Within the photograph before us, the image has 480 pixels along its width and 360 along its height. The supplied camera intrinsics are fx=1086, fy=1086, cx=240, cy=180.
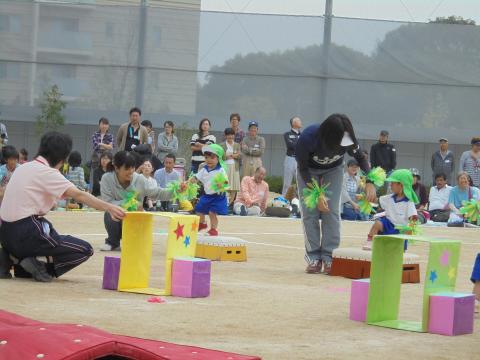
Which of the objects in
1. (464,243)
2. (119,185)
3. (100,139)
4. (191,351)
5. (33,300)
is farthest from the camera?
(100,139)

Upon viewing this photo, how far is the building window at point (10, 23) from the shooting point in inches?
965

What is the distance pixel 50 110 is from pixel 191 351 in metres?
19.3

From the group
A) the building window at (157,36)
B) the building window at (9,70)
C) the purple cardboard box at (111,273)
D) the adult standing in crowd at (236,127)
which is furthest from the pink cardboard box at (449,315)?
the building window at (9,70)

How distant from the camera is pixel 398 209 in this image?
1165 centimetres

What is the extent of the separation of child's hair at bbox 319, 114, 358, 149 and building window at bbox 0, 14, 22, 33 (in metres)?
15.6

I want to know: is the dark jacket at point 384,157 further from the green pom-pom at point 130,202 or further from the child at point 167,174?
the green pom-pom at point 130,202

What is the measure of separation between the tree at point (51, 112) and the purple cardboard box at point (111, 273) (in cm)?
1556

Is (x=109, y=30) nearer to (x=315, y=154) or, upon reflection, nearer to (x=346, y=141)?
(x=315, y=154)

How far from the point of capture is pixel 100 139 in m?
20.6

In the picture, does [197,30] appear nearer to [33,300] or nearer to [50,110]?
[50,110]

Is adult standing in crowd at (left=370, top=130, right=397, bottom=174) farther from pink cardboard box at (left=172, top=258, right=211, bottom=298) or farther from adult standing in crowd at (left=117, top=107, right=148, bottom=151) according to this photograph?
pink cardboard box at (left=172, top=258, right=211, bottom=298)

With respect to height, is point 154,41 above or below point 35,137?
above

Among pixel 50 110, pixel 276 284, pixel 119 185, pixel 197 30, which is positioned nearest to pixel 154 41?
pixel 197 30

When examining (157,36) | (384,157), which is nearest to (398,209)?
(384,157)
